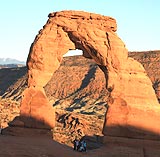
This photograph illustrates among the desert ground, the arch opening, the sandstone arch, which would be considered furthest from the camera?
the arch opening

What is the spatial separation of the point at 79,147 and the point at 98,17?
9.16 m

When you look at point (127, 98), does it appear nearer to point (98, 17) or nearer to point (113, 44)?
point (113, 44)

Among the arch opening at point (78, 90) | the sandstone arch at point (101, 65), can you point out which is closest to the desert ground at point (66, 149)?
the sandstone arch at point (101, 65)

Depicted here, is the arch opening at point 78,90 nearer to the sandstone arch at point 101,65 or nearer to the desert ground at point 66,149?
the sandstone arch at point 101,65

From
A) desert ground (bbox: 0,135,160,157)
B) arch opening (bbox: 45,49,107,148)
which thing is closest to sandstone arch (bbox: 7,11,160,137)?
desert ground (bbox: 0,135,160,157)

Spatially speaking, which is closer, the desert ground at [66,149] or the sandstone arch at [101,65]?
the desert ground at [66,149]

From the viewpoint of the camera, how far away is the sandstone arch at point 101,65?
24.4 m

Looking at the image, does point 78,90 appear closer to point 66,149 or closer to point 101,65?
point 101,65

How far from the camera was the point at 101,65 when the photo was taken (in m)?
26.1

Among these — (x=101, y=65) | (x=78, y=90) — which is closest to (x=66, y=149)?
(x=101, y=65)

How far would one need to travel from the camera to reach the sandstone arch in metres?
24.4

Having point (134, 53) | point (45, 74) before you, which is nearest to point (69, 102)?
point (134, 53)

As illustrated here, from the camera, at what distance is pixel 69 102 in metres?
84.4

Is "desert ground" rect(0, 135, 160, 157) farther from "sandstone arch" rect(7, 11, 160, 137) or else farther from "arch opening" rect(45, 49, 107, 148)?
"arch opening" rect(45, 49, 107, 148)
